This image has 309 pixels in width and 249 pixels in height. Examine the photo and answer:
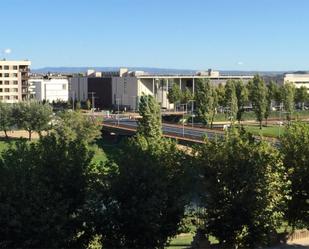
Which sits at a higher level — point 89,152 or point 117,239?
point 89,152

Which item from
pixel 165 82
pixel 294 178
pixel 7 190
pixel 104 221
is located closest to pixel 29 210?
pixel 7 190

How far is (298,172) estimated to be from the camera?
28.2 metres

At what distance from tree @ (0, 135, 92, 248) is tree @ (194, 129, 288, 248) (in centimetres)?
536

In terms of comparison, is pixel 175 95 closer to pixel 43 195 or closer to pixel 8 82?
pixel 8 82

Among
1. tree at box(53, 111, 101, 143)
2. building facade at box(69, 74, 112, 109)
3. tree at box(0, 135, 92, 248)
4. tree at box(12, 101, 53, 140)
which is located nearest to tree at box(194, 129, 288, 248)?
tree at box(0, 135, 92, 248)

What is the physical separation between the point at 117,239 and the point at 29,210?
4.05 meters

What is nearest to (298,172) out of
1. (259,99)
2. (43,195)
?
(43,195)

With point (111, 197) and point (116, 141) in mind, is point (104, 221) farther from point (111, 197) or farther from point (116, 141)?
point (116, 141)

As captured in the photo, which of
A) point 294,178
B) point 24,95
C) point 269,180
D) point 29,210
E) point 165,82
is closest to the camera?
point 29,210

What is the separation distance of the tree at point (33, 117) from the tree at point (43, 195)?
2910 inches

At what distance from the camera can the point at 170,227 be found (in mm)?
23062

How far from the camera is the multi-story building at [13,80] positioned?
142 m

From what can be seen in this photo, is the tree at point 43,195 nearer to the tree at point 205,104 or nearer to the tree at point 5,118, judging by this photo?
the tree at point 5,118

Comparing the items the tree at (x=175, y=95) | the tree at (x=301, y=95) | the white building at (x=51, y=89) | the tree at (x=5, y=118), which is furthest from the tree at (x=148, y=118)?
the white building at (x=51, y=89)
